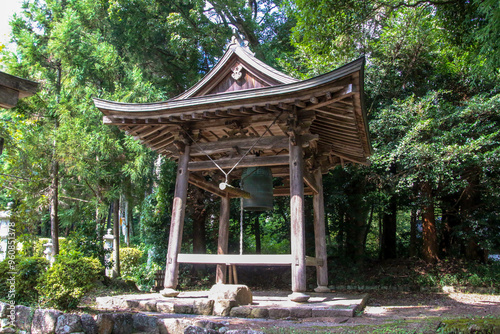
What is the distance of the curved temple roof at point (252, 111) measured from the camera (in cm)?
588

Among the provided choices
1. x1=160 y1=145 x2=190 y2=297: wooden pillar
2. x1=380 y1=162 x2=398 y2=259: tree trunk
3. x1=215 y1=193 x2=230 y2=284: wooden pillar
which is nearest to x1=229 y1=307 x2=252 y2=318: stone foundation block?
x1=160 y1=145 x2=190 y2=297: wooden pillar

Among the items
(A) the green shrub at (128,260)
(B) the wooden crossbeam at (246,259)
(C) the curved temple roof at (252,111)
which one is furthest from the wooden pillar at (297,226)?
(A) the green shrub at (128,260)

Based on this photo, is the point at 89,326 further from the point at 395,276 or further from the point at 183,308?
the point at 395,276

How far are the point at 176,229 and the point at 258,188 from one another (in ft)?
5.82

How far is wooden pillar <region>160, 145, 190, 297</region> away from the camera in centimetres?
664

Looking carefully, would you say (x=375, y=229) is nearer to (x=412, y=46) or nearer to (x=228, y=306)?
(x=412, y=46)

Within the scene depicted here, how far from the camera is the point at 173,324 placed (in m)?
4.54

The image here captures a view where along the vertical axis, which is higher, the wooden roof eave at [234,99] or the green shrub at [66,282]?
the wooden roof eave at [234,99]

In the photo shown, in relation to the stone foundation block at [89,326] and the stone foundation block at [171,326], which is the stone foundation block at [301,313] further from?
the stone foundation block at [89,326]

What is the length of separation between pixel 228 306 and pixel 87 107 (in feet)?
27.4

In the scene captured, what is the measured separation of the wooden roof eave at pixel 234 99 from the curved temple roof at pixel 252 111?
15 mm

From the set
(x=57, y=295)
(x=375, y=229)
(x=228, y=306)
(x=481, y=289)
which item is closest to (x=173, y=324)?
(x=228, y=306)

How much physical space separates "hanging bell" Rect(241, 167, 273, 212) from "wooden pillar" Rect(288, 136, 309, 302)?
2.95 feet

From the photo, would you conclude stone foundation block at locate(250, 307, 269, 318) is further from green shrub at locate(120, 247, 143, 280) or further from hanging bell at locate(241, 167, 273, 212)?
green shrub at locate(120, 247, 143, 280)
